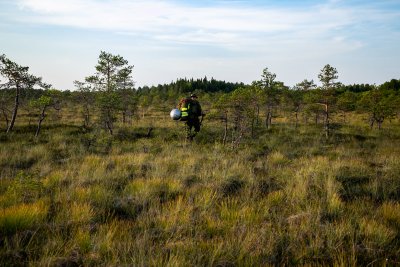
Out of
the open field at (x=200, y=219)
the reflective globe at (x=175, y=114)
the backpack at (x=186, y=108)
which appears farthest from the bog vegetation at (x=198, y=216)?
the backpack at (x=186, y=108)

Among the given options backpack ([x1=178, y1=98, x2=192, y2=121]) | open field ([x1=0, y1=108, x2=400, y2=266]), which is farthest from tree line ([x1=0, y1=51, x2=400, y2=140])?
open field ([x1=0, y1=108, x2=400, y2=266])

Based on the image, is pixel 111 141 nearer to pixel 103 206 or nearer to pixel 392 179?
pixel 103 206

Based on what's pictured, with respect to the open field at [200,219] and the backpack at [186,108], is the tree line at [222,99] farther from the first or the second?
the open field at [200,219]

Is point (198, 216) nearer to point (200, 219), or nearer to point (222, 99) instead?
point (200, 219)

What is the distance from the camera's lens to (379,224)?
3855mm

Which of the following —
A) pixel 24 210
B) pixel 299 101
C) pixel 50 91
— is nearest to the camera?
pixel 24 210

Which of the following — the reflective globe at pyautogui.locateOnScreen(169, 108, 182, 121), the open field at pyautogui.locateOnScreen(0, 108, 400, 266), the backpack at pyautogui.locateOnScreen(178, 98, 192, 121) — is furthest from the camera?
the backpack at pyautogui.locateOnScreen(178, 98, 192, 121)

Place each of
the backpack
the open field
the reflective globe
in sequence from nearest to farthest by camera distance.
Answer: the open field → the reflective globe → the backpack

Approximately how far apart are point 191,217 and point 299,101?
2688 centimetres

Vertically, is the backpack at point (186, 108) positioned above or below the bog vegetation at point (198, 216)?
above

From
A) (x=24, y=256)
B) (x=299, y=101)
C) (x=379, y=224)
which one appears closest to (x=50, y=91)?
(x=24, y=256)

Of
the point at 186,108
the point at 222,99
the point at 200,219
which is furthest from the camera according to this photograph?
the point at 222,99

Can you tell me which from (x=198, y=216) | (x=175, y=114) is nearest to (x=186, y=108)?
(x=175, y=114)

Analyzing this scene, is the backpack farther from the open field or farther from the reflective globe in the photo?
the open field
